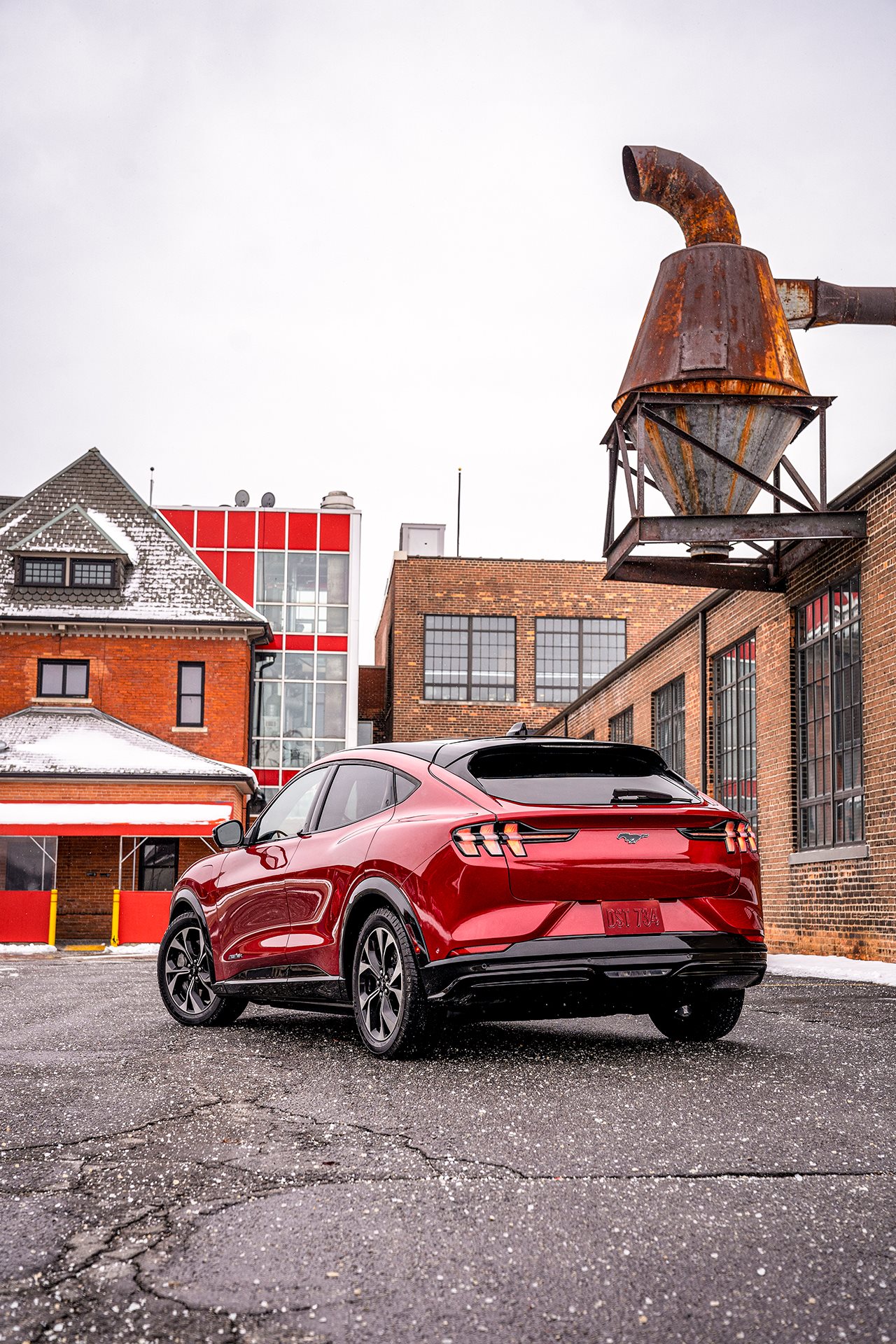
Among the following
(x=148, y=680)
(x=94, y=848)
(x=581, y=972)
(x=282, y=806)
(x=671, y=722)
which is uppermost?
(x=148, y=680)

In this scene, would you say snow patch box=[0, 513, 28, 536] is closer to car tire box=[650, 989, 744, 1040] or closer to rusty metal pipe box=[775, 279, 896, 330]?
rusty metal pipe box=[775, 279, 896, 330]

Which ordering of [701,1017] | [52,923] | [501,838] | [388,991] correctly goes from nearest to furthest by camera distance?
[501,838] < [388,991] < [701,1017] < [52,923]

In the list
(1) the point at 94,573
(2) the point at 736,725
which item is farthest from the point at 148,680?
(2) the point at 736,725

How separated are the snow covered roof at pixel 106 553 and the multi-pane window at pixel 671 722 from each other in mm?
12340

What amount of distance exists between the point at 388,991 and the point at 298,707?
33.8 m

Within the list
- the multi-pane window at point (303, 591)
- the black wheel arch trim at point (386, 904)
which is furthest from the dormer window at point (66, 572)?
the black wheel arch trim at point (386, 904)

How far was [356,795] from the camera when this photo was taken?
6.95m

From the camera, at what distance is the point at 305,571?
40844 millimetres

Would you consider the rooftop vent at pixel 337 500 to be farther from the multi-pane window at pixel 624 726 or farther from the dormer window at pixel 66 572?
the multi-pane window at pixel 624 726

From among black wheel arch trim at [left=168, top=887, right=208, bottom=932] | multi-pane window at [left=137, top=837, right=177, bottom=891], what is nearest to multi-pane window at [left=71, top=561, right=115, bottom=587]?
multi-pane window at [left=137, top=837, right=177, bottom=891]

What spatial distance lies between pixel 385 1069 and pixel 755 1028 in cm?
243

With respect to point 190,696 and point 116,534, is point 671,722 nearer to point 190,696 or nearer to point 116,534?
point 190,696

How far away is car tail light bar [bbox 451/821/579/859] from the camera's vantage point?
18.8 ft

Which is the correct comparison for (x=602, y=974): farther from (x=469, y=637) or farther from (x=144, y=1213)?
(x=469, y=637)
